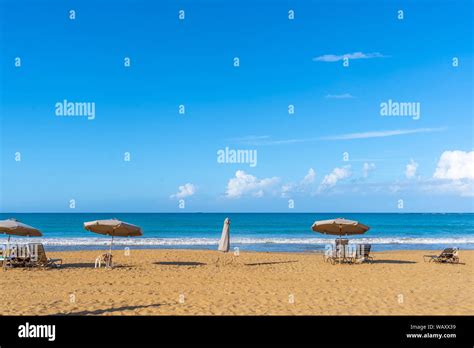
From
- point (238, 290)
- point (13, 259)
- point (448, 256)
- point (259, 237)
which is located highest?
point (13, 259)

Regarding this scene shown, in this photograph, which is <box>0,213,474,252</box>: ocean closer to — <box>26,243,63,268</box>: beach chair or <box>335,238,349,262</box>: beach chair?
<box>335,238,349,262</box>: beach chair

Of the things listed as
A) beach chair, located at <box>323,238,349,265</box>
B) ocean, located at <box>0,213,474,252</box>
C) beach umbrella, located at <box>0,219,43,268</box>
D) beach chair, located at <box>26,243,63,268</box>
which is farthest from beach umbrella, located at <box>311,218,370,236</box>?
ocean, located at <box>0,213,474,252</box>

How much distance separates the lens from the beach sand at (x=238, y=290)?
9.48 meters

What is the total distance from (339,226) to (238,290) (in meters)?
7.69

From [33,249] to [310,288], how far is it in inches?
388

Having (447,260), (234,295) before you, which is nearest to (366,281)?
(234,295)

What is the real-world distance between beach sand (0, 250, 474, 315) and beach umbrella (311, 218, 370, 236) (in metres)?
1.55

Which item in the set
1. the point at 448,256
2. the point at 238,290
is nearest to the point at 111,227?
the point at 238,290

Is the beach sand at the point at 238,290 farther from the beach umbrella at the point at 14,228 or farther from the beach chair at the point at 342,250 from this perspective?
the beach umbrella at the point at 14,228

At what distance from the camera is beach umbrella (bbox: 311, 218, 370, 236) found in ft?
58.9

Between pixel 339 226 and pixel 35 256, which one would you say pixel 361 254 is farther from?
pixel 35 256

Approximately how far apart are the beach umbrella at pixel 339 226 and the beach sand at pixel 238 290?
5.07ft

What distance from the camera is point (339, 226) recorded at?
59.8 feet
